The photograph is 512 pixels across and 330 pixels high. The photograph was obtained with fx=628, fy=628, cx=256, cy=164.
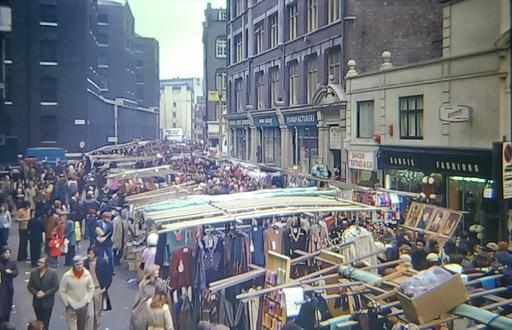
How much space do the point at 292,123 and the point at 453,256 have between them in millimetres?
3997

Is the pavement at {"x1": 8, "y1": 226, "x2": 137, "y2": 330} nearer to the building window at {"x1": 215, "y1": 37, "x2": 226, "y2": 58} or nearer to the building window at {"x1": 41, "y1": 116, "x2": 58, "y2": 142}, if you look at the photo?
the building window at {"x1": 41, "y1": 116, "x2": 58, "y2": 142}

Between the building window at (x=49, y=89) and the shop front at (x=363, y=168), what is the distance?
432cm

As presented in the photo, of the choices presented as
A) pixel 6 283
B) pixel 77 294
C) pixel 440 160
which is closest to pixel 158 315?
pixel 77 294

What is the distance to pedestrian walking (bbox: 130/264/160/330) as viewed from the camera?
5117mm

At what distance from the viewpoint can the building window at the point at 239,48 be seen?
11000 millimetres

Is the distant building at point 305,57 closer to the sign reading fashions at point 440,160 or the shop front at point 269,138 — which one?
the shop front at point 269,138

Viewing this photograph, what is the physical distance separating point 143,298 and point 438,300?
2.66 m

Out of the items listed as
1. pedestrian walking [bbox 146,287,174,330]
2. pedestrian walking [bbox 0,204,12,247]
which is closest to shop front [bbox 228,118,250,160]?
pedestrian walking [bbox 0,204,12,247]

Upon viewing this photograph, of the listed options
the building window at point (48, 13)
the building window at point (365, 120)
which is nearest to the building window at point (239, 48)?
the building window at point (48, 13)

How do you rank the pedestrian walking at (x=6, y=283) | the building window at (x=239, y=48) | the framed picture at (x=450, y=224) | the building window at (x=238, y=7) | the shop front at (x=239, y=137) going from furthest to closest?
the shop front at (x=239, y=137), the building window at (x=239, y=48), the building window at (x=238, y=7), the framed picture at (x=450, y=224), the pedestrian walking at (x=6, y=283)

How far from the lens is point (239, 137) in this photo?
1270 centimetres

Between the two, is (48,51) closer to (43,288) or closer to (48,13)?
(48,13)

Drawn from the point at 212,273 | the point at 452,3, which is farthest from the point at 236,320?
the point at 452,3

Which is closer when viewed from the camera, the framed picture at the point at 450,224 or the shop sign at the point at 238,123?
the framed picture at the point at 450,224
